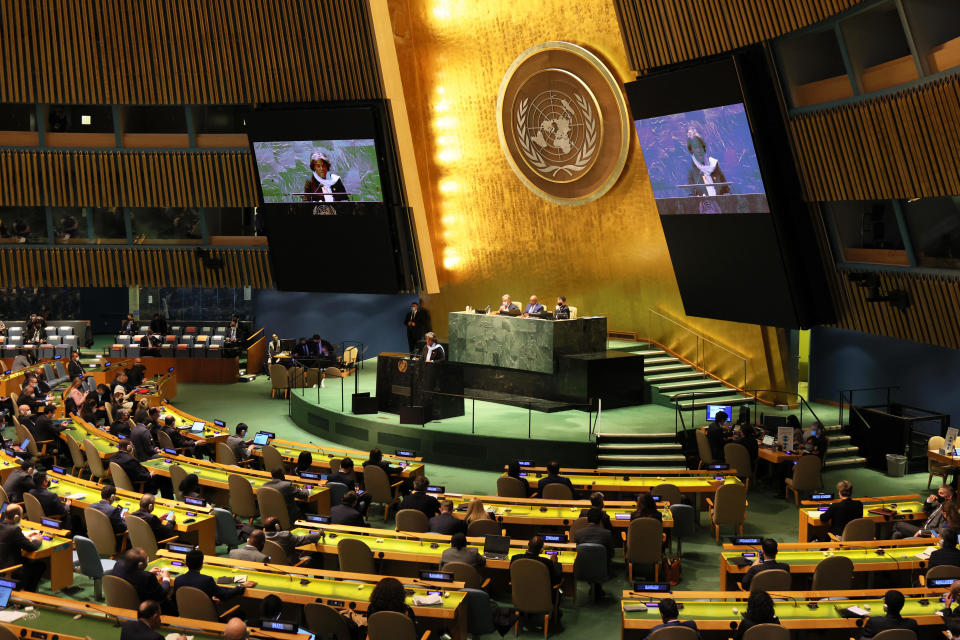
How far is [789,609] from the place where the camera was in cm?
862

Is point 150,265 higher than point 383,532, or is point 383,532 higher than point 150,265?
point 150,265

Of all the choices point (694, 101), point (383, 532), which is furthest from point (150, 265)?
point (383, 532)

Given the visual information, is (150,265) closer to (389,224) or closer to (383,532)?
(389,224)

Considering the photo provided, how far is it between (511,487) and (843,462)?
7.06 m

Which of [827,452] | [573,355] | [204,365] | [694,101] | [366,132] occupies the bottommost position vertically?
[827,452]

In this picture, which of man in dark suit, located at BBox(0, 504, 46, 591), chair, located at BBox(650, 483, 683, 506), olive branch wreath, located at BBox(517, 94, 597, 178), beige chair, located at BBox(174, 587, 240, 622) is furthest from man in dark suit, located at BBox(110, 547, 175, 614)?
olive branch wreath, located at BBox(517, 94, 597, 178)

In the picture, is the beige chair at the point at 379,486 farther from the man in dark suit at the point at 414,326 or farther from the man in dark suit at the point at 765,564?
the man in dark suit at the point at 414,326

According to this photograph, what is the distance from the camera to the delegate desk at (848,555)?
9953 millimetres

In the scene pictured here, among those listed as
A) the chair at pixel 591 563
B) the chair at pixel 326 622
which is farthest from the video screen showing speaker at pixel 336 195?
the chair at pixel 326 622

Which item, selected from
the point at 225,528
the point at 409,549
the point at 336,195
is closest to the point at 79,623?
the point at 409,549

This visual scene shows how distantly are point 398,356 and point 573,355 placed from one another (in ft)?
11.2

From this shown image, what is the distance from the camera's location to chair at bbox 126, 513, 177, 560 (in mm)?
10859

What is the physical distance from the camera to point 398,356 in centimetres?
1916

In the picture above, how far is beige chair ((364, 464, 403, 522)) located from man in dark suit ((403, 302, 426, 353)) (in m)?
11.4
